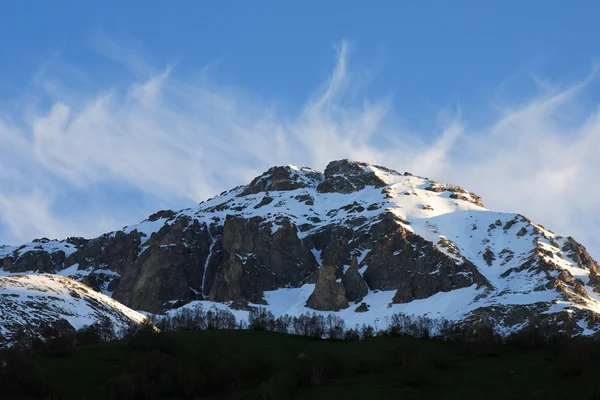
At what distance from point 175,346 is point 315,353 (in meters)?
24.6

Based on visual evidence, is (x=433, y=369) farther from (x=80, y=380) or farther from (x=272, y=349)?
(x=80, y=380)

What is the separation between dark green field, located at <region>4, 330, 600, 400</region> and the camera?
93.1 metres

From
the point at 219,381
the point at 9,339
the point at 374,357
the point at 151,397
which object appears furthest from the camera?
the point at 9,339

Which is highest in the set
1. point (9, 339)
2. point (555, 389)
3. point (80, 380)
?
point (9, 339)

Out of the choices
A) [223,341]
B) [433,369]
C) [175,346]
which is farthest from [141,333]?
[433,369]

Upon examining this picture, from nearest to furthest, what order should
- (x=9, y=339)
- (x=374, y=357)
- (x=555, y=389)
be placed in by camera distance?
(x=555, y=389)
(x=374, y=357)
(x=9, y=339)

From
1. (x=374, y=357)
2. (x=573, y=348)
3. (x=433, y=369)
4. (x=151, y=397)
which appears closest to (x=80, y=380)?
(x=151, y=397)

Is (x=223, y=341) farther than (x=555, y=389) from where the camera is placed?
Yes

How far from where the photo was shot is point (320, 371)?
4082 inches

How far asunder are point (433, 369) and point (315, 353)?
56.1 feet

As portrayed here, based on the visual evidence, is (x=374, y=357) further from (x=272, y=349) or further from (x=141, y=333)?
(x=141, y=333)

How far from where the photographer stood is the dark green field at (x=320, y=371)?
93.1 meters

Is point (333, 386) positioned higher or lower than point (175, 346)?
lower

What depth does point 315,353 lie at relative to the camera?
111125mm
